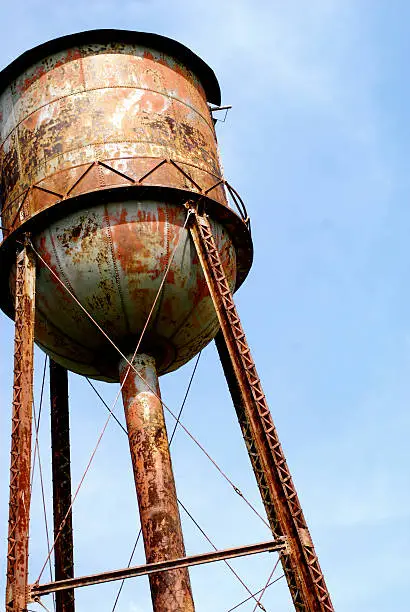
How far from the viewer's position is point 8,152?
11.4 meters

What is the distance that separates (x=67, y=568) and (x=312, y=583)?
4111 mm

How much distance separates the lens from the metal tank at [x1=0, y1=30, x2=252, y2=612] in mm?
10234

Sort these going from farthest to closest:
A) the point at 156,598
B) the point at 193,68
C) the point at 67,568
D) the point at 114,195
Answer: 1. the point at 193,68
2. the point at 67,568
3. the point at 114,195
4. the point at 156,598

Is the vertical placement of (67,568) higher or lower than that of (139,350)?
lower

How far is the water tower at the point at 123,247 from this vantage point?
995 centimetres

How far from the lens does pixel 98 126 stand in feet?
35.2

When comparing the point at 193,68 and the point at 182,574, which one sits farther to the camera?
the point at 193,68

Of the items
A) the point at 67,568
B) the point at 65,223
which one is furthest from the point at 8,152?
the point at 67,568

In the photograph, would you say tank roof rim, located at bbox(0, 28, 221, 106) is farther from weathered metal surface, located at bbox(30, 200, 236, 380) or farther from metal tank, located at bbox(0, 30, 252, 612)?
weathered metal surface, located at bbox(30, 200, 236, 380)

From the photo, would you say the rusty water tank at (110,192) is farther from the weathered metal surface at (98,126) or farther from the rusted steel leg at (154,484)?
the rusted steel leg at (154,484)

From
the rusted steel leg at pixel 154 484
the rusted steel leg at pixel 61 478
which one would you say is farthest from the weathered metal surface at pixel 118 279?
the rusted steel leg at pixel 61 478

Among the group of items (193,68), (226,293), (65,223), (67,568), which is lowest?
(67,568)

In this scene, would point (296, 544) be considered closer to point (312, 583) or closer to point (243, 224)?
point (312, 583)

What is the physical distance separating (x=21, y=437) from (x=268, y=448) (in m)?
2.97
